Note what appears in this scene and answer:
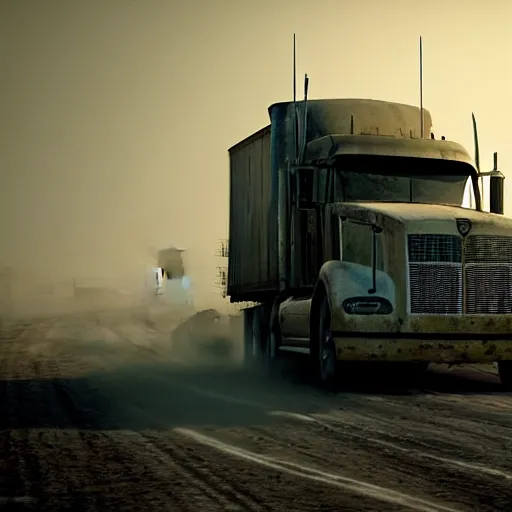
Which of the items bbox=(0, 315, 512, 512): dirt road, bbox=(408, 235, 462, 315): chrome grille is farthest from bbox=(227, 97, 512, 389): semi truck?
bbox=(0, 315, 512, 512): dirt road

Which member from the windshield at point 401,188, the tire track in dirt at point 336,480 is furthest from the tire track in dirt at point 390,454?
the windshield at point 401,188

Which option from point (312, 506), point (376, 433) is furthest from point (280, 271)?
point (312, 506)

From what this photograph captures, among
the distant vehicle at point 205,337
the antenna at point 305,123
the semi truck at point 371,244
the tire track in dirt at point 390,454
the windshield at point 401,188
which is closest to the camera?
the tire track in dirt at point 390,454

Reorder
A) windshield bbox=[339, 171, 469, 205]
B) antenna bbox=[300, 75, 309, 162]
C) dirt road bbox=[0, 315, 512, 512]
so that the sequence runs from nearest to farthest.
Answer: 1. dirt road bbox=[0, 315, 512, 512]
2. windshield bbox=[339, 171, 469, 205]
3. antenna bbox=[300, 75, 309, 162]

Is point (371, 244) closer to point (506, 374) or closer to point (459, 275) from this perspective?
point (459, 275)

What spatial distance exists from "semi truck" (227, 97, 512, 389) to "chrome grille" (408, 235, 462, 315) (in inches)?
0.5

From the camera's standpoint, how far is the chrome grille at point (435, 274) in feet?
45.1

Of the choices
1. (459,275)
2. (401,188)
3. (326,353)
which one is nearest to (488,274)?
(459,275)

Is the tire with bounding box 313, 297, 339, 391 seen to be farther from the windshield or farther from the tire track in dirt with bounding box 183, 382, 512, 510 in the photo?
the tire track in dirt with bounding box 183, 382, 512, 510

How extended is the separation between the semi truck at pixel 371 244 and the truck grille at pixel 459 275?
0.5 inches

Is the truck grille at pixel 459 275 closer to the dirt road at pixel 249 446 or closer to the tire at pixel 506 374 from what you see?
the dirt road at pixel 249 446

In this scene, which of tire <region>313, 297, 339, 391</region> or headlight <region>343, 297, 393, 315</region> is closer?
headlight <region>343, 297, 393, 315</region>

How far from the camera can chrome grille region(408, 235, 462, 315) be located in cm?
1374

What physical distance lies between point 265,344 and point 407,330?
5518mm
